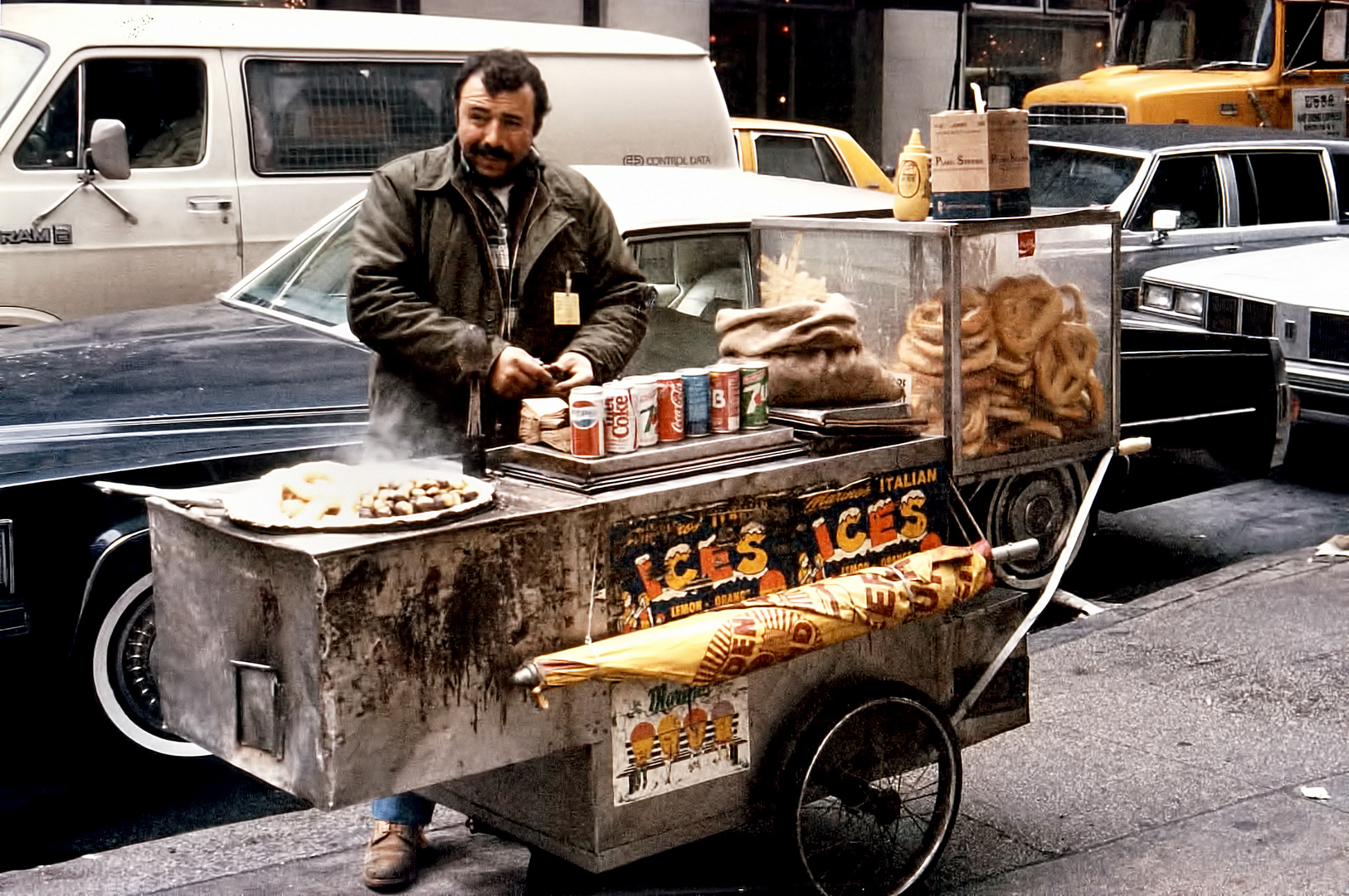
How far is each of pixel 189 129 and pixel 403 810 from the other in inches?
210

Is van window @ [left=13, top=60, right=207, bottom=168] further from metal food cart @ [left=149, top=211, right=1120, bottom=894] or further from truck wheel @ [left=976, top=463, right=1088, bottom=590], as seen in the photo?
metal food cart @ [left=149, top=211, right=1120, bottom=894]

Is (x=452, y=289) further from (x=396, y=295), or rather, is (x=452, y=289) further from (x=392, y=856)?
(x=392, y=856)

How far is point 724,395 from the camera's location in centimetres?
382

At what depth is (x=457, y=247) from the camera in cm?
409

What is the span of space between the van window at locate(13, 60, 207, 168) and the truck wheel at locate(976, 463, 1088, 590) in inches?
184

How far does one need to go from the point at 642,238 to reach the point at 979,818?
218cm

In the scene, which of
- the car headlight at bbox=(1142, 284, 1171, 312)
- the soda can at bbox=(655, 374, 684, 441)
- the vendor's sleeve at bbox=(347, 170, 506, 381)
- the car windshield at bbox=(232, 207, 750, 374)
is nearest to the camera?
the soda can at bbox=(655, 374, 684, 441)

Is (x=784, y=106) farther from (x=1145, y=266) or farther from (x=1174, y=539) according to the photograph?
(x=1174, y=539)

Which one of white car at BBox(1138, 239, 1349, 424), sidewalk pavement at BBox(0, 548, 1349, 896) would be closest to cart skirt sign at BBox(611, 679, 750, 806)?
sidewalk pavement at BBox(0, 548, 1349, 896)

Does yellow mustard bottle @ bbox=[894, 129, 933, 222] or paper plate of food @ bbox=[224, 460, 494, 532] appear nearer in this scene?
paper plate of food @ bbox=[224, 460, 494, 532]

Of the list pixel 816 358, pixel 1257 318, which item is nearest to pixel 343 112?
pixel 1257 318

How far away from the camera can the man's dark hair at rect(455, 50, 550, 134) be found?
13.1ft

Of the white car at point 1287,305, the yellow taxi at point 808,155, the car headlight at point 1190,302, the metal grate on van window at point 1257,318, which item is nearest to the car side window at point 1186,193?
the white car at point 1287,305

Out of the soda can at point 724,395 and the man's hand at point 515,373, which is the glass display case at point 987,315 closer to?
the soda can at point 724,395
